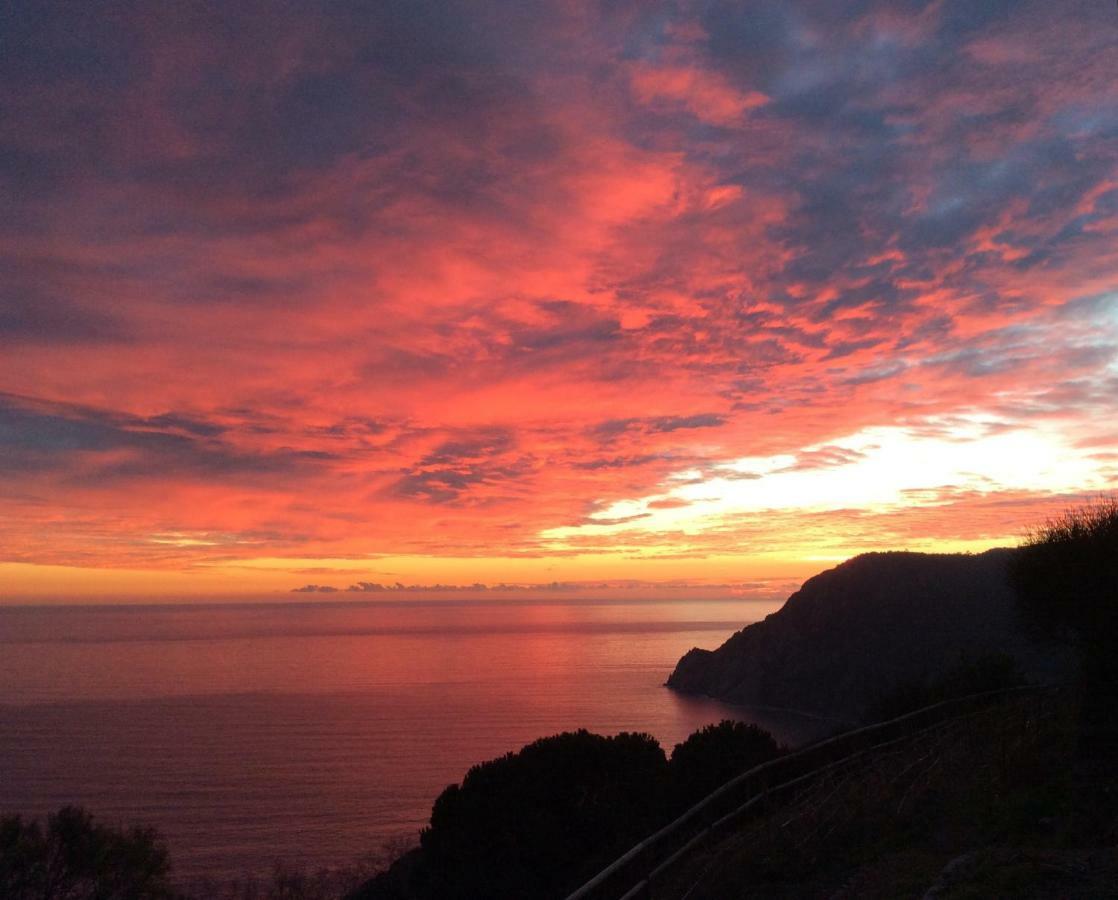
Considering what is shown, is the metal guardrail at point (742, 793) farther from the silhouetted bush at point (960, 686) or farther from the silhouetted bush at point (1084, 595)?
Result: the silhouetted bush at point (960, 686)

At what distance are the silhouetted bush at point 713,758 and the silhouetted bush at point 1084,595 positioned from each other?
7.52 metres

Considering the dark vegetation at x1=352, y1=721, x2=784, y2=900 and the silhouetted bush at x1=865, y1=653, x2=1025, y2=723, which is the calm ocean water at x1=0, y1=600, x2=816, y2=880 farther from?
the silhouetted bush at x1=865, y1=653, x2=1025, y2=723

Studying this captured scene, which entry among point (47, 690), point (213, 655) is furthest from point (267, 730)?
point (213, 655)

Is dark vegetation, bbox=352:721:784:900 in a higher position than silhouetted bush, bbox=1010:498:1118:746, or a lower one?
lower

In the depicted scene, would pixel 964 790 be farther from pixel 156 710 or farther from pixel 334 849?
pixel 156 710

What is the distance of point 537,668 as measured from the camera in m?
163

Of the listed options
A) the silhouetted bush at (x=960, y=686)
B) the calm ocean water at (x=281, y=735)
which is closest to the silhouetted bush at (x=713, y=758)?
the silhouetted bush at (x=960, y=686)

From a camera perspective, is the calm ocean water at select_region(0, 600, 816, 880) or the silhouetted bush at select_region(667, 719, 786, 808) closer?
the silhouetted bush at select_region(667, 719, 786, 808)

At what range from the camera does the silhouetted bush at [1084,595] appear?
11750mm

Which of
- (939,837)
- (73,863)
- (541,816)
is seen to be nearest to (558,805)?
(541,816)

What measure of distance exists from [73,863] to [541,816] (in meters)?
15.5

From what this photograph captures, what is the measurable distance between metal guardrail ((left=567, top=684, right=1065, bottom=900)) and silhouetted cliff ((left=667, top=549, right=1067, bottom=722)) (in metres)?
87.3

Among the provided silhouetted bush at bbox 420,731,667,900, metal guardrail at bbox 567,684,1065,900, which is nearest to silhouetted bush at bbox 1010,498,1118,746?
metal guardrail at bbox 567,684,1065,900

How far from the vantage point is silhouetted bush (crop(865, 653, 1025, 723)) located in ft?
105
